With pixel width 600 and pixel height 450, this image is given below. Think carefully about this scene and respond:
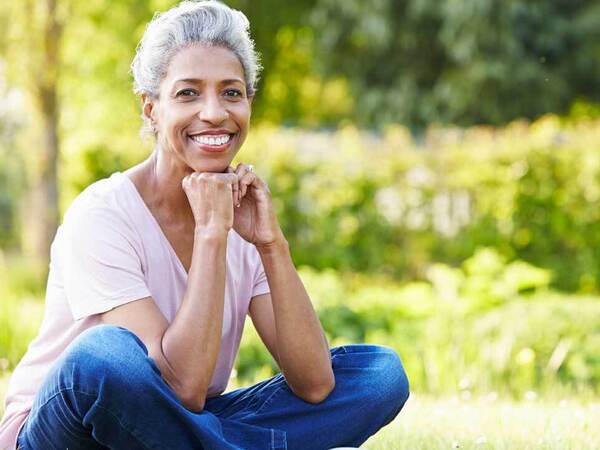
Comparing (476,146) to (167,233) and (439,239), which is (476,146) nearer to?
(439,239)

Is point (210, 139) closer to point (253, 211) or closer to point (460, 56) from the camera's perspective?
point (253, 211)

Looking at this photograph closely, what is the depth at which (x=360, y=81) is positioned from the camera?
17656 millimetres

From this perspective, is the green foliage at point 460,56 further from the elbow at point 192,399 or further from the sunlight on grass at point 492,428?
the elbow at point 192,399

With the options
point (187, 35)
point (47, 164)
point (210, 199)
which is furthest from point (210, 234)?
point (47, 164)

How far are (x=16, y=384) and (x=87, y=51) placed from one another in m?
8.34

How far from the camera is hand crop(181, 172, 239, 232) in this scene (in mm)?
2904

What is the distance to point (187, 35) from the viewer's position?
3.00m

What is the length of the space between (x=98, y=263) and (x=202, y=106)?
0.55 metres

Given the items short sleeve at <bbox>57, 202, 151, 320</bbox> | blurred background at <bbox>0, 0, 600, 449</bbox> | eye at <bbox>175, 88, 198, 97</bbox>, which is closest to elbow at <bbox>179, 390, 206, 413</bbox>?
short sleeve at <bbox>57, 202, 151, 320</bbox>

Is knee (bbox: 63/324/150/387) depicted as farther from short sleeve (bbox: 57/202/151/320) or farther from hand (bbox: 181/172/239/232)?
hand (bbox: 181/172/239/232)

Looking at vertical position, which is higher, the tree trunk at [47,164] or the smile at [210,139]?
the smile at [210,139]

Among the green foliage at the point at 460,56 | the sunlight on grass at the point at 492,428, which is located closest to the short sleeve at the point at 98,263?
the sunlight on grass at the point at 492,428

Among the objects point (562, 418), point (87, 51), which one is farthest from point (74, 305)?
point (87, 51)

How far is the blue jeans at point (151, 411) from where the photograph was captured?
2.55 metres
